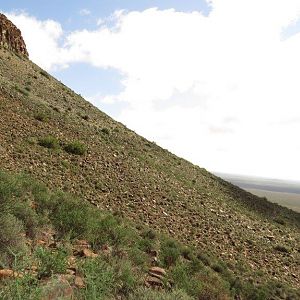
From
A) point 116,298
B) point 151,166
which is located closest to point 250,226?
point 151,166

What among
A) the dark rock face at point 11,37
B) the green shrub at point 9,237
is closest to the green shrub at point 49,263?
the green shrub at point 9,237

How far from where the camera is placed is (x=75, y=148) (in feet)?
78.0

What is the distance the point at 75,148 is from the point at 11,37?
1274 inches

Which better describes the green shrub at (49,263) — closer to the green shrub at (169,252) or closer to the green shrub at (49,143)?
the green shrub at (169,252)

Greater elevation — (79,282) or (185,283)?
(79,282)

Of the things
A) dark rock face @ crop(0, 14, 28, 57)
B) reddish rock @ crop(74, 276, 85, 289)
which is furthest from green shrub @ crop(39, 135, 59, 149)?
dark rock face @ crop(0, 14, 28, 57)

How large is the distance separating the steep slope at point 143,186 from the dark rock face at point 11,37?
1684 centimetres

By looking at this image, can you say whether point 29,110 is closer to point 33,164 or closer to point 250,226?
point 33,164

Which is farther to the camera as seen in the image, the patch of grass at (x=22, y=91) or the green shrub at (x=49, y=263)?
the patch of grass at (x=22, y=91)

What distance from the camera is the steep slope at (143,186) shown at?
18.7 metres

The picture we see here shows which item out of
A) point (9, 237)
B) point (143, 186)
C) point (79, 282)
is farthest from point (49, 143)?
point (79, 282)

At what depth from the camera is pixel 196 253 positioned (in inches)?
650

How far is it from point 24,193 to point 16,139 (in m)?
8.34

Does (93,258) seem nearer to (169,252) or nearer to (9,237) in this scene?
(9,237)
